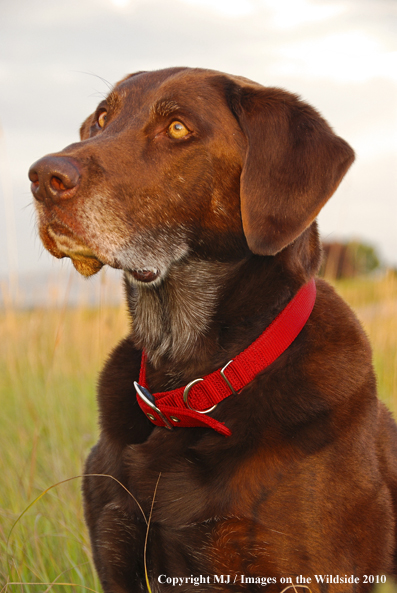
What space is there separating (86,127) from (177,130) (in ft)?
3.62

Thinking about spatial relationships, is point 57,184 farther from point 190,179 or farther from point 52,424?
point 52,424

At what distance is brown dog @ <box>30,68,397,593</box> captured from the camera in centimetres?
213

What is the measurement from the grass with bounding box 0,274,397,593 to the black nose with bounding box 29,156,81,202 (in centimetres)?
150

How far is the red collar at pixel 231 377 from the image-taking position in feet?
7.66

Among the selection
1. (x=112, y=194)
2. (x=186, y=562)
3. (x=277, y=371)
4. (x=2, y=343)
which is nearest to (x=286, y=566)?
(x=186, y=562)

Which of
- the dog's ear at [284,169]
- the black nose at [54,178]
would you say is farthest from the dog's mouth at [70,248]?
the dog's ear at [284,169]

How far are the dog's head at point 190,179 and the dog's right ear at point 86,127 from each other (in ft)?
2.35

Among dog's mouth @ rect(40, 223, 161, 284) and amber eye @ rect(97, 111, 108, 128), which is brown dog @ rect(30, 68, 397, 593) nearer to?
dog's mouth @ rect(40, 223, 161, 284)

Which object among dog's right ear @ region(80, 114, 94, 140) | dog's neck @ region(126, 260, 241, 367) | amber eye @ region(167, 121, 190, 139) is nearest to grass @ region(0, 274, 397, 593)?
dog's neck @ region(126, 260, 241, 367)

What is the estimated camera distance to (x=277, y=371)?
7.72 ft

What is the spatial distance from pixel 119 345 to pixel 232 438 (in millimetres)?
977

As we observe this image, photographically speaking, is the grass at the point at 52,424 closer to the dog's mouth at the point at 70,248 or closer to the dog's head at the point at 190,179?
the dog's mouth at the point at 70,248

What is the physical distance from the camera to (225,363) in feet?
8.20

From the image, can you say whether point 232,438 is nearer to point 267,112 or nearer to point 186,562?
point 186,562
